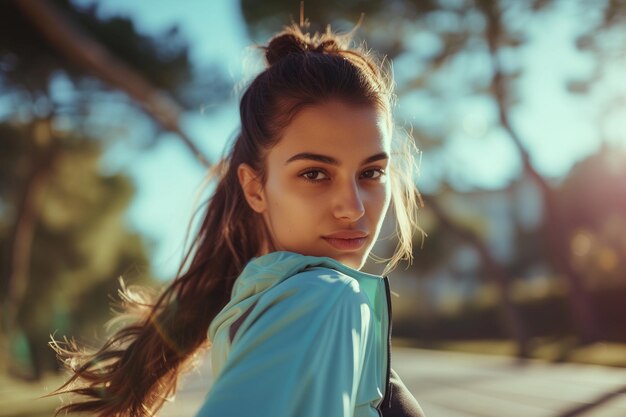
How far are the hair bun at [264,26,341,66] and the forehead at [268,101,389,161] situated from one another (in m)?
0.42

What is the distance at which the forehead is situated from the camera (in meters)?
1.39

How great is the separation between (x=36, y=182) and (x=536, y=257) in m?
28.0

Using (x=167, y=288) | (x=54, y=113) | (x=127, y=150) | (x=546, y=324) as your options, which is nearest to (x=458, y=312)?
(x=546, y=324)

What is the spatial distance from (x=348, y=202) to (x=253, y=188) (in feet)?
1.19

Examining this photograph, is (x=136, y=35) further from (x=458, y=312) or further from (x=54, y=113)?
(x=458, y=312)

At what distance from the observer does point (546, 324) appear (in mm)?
24641

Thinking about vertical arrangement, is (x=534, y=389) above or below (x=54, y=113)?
below

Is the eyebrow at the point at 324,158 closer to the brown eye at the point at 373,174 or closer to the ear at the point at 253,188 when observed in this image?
the brown eye at the point at 373,174

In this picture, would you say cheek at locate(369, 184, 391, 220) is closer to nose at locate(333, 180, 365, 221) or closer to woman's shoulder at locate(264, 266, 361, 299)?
nose at locate(333, 180, 365, 221)

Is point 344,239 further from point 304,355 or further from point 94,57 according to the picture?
point 94,57

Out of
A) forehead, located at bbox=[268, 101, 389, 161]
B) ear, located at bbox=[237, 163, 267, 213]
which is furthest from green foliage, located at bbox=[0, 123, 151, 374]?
forehead, located at bbox=[268, 101, 389, 161]

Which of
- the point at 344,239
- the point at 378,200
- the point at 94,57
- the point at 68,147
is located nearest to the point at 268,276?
the point at 344,239

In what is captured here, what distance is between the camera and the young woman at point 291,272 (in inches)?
38.1

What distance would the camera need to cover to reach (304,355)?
0.96m
